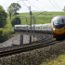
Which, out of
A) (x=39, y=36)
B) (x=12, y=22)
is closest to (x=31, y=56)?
(x=39, y=36)

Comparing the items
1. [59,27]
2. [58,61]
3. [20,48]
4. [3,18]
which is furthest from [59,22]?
[3,18]

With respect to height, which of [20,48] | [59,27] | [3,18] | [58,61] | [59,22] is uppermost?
[59,22]

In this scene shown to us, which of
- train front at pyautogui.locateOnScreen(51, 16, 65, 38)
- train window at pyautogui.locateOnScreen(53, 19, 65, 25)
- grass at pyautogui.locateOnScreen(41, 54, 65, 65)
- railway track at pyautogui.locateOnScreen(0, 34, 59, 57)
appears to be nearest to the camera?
grass at pyautogui.locateOnScreen(41, 54, 65, 65)

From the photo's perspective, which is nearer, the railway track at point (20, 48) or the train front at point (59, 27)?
the railway track at point (20, 48)

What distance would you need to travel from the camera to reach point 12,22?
360ft

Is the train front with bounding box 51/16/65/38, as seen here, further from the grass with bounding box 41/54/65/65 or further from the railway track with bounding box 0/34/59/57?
the grass with bounding box 41/54/65/65

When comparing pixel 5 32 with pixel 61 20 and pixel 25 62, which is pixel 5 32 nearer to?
pixel 61 20

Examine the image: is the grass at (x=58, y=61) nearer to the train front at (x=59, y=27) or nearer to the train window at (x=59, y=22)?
the train front at (x=59, y=27)

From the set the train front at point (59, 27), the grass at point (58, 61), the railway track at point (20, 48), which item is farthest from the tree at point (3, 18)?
the grass at point (58, 61)

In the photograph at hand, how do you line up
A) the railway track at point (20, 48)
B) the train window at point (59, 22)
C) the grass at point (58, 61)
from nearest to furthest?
the grass at point (58, 61) → the railway track at point (20, 48) → the train window at point (59, 22)

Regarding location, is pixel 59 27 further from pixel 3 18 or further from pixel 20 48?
pixel 3 18

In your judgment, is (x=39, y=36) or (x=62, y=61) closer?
(x=62, y=61)

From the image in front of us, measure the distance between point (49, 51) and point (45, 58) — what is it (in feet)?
7.08

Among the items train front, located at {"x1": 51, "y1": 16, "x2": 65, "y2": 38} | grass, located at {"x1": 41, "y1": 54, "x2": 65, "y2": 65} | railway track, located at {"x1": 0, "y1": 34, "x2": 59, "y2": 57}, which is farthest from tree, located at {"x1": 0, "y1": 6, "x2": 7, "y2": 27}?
grass, located at {"x1": 41, "y1": 54, "x2": 65, "y2": 65}
